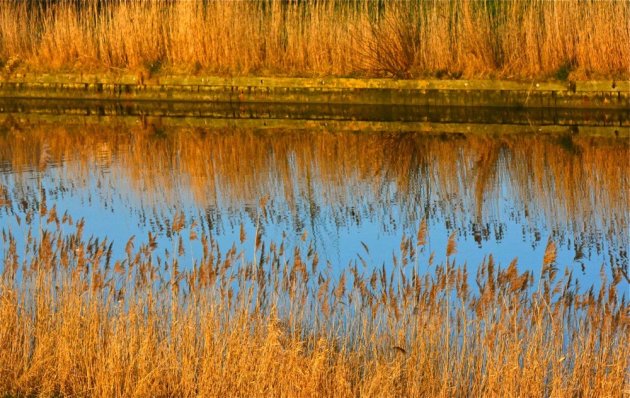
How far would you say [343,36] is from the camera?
1441cm

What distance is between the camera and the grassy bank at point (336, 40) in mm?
13430

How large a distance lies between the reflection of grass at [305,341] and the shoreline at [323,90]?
307 inches

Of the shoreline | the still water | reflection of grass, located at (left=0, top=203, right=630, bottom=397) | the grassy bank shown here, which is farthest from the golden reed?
the grassy bank

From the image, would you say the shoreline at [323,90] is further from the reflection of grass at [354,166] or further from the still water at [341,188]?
the reflection of grass at [354,166]

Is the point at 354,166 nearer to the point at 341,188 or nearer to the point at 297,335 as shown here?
the point at 341,188

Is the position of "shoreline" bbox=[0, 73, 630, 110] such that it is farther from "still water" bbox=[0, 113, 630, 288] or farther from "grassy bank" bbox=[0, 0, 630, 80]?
"still water" bbox=[0, 113, 630, 288]

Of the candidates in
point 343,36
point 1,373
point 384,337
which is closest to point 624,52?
point 343,36

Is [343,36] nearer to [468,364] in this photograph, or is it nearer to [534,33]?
[534,33]

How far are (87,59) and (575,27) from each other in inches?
256

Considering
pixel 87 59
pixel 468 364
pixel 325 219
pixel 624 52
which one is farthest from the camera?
pixel 87 59

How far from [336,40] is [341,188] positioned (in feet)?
17.5

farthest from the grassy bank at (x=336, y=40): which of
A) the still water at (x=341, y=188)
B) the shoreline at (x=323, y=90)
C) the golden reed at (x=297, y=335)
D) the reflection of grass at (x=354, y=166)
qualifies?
the golden reed at (x=297, y=335)

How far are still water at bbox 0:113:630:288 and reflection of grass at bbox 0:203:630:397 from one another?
3.71 ft

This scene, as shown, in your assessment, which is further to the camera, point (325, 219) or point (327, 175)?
point (327, 175)
